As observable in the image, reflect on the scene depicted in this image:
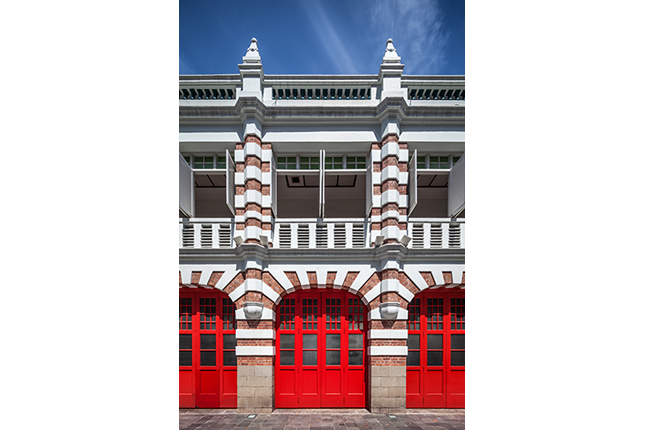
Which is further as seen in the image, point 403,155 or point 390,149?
point 403,155

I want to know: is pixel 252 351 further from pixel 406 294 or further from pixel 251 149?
pixel 251 149

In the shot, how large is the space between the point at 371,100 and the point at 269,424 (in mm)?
8414

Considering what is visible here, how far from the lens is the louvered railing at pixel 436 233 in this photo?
294 inches

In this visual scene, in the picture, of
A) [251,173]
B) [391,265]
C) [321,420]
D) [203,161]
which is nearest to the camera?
[321,420]

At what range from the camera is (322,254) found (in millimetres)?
7324

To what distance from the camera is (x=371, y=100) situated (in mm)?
7664

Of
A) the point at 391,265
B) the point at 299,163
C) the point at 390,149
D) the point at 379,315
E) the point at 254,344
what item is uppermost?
the point at 390,149

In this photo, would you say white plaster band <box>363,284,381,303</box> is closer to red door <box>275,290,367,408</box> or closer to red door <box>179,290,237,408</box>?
red door <box>275,290,367,408</box>

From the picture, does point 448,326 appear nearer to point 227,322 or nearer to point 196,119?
point 227,322

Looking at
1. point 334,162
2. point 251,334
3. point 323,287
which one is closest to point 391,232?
point 323,287

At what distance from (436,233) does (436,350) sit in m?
3.21

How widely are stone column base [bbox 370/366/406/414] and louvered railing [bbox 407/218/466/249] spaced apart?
321 cm

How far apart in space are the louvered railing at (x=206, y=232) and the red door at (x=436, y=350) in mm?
5410
